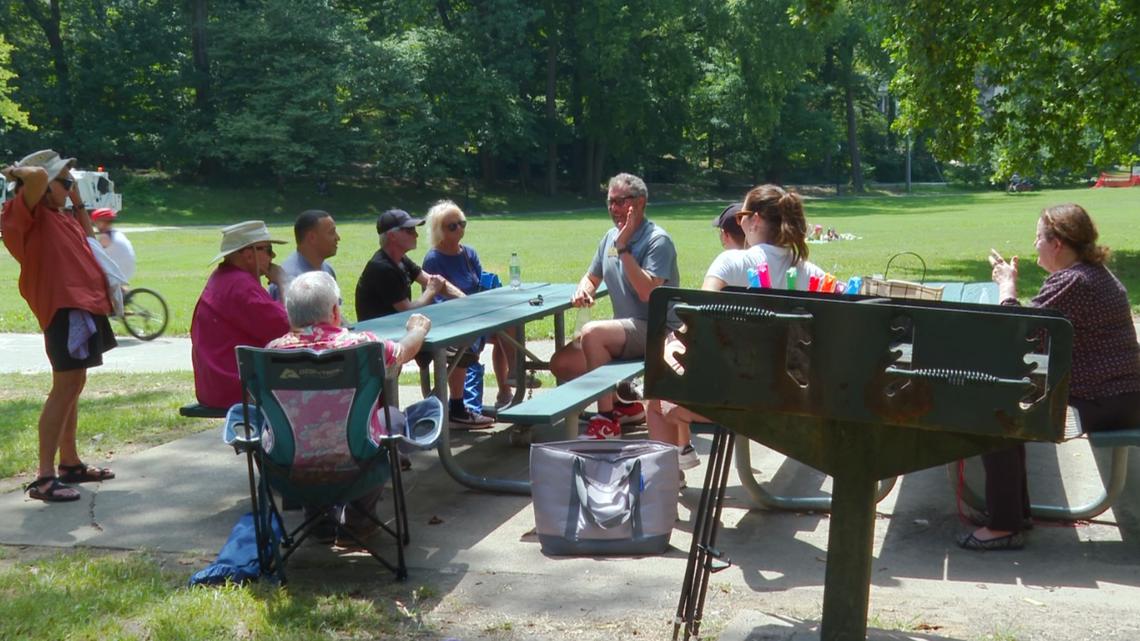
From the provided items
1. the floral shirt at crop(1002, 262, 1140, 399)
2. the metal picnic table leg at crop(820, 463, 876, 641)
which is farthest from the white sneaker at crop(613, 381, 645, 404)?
the metal picnic table leg at crop(820, 463, 876, 641)

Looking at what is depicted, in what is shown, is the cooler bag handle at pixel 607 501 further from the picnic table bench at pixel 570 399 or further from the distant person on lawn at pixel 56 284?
the distant person on lawn at pixel 56 284

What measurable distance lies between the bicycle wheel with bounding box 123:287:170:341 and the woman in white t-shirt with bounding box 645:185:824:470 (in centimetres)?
812

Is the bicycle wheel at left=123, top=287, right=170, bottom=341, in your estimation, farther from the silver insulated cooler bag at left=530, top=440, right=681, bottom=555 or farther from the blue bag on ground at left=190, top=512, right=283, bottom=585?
the silver insulated cooler bag at left=530, top=440, right=681, bottom=555

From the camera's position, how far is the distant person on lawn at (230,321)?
566 centimetres

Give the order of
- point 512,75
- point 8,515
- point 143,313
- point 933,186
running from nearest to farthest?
point 8,515, point 143,313, point 512,75, point 933,186

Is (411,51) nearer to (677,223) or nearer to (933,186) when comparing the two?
(677,223)

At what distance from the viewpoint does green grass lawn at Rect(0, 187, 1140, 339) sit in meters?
18.4

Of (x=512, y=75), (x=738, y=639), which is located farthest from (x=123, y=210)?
(x=738, y=639)

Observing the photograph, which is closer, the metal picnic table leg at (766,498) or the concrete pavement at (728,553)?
the concrete pavement at (728,553)

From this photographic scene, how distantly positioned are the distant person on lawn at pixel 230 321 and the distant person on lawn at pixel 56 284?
59cm

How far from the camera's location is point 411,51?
50219mm

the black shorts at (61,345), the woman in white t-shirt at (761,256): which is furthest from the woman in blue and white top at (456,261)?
the black shorts at (61,345)

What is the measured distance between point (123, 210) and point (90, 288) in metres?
39.3

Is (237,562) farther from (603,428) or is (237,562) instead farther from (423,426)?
(603,428)
